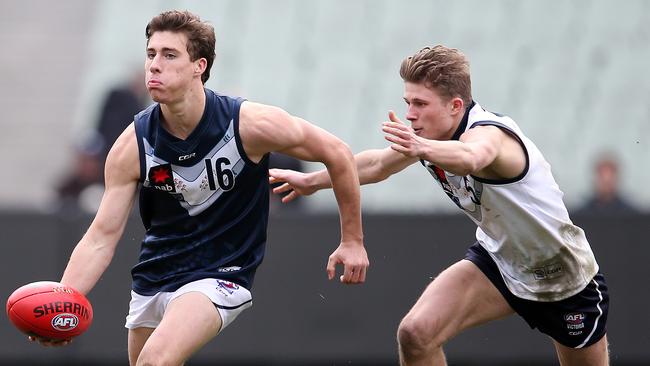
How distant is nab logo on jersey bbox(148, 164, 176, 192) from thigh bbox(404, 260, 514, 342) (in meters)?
1.55

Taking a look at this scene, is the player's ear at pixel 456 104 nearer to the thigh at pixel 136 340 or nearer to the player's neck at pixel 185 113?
the player's neck at pixel 185 113

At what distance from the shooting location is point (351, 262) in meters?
6.76

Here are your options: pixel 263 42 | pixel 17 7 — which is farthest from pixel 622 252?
pixel 17 7

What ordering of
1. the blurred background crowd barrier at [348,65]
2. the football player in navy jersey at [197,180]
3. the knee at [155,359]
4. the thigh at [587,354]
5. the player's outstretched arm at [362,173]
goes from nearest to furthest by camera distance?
the knee at [155,359], the football player in navy jersey at [197,180], the thigh at [587,354], the player's outstretched arm at [362,173], the blurred background crowd barrier at [348,65]

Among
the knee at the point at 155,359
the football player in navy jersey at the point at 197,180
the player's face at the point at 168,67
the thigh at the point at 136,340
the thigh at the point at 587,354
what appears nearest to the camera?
the knee at the point at 155,359

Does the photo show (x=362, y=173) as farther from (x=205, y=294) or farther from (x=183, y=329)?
(x=183, y=329)

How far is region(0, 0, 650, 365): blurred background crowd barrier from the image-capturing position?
10891 mm

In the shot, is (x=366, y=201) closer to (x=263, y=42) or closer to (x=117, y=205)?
(x=263, y=42)

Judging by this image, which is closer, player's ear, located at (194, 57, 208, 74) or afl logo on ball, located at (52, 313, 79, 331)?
afl logo on ball, located at (52, 313, 79, 331)

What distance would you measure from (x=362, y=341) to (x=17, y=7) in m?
7.77

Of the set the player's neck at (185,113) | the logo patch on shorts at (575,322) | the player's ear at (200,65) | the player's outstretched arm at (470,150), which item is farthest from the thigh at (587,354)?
the player's ear at (200,65)

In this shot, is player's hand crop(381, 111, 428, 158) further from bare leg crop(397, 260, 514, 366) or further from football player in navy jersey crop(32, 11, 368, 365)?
bare leg crop(397, 260, 514, 366)

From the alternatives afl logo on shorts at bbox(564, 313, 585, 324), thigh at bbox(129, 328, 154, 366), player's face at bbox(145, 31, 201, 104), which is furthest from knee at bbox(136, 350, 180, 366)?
afl logo on shorts at bbox(564, 313, 585, 324)

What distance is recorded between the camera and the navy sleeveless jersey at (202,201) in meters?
6.64
